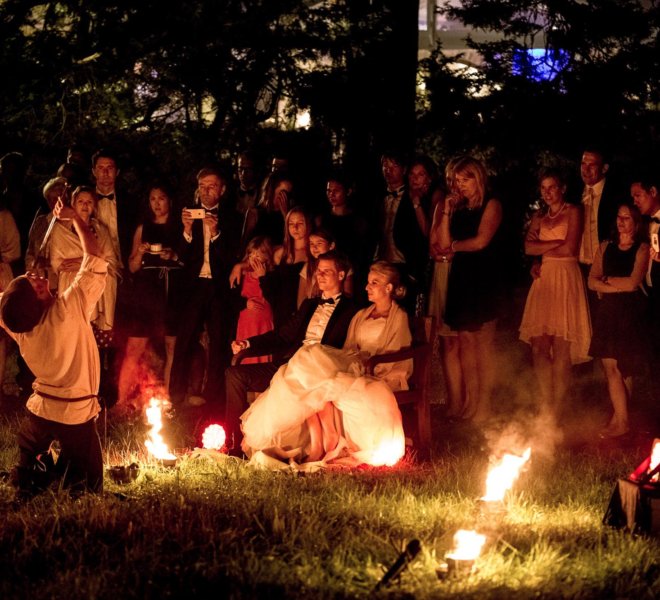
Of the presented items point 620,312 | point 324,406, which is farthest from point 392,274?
point 620,312

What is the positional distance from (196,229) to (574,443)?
3.74 metres

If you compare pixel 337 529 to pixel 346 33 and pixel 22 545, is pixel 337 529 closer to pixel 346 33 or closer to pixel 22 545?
pixel 22 545

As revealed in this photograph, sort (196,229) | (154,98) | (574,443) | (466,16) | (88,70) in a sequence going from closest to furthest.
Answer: (574,443) < (196,229) < (466,16) < (88,70) < (154,98)

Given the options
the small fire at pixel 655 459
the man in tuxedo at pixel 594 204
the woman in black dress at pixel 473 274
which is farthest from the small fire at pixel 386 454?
the man in tuxedo at pixel 594 204

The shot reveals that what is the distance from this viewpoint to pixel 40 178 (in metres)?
12.5

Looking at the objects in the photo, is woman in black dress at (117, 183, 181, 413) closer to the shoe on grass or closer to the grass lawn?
the shoe on grass

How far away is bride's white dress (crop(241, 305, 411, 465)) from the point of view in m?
7.77

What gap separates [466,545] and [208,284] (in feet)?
16.5

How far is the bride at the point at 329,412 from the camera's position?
306 inches

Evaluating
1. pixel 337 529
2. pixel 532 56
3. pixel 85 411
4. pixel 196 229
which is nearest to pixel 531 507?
pixel 337 529

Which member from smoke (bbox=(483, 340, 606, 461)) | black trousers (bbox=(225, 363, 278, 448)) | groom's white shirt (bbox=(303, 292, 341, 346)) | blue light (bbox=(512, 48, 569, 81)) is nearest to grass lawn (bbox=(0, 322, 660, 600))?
smoke (bbox=(483, 340, 606, 461))

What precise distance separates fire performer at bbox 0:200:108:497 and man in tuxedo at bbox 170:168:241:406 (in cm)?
305

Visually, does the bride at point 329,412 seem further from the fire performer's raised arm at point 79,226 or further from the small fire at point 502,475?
the fire performer's raised arm at point 79,226

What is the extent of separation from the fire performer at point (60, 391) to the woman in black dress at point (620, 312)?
4.21 m
